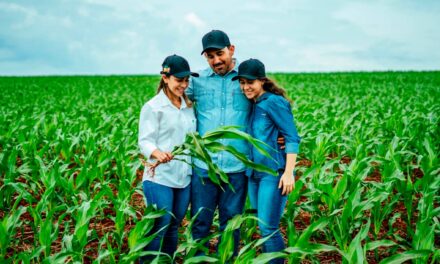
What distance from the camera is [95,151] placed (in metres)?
5.22

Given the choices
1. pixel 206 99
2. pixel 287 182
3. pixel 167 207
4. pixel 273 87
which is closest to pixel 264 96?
pixel 273 87

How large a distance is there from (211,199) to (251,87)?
83 cm

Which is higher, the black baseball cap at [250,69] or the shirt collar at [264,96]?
the black baseball cap at [250,69]

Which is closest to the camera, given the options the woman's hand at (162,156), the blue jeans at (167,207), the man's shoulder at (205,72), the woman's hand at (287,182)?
the woman's hand at (162,156)

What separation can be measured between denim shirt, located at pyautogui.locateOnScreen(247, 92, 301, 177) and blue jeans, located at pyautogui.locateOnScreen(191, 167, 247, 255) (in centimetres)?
23

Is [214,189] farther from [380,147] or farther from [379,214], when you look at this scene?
[380,147]

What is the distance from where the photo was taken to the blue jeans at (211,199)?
2.83 m

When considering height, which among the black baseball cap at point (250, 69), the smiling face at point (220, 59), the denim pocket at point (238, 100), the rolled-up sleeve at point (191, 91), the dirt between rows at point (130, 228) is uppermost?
the smiling face at point (220, 59)

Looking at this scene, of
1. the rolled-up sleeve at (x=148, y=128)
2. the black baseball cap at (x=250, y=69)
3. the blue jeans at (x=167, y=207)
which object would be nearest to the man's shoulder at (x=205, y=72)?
the black baseball cap at (x=250, y=69)

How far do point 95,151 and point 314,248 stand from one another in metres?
3.62

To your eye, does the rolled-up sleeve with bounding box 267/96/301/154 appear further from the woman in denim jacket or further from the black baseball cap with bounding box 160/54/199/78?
the black baseball cap with bounding box 160/54/199/78

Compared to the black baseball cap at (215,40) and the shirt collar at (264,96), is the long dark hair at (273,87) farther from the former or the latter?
the black baseball cap at (215,40)

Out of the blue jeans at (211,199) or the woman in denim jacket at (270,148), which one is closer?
the woman in denim jacket at (270,148)

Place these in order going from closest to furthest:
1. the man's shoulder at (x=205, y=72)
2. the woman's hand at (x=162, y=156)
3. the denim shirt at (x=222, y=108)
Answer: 1. the woman's hand at (x=162, y=156)
2. the denim shirt at (x=222, y=108)
3. the man's shoulder at (x=205, y=72)
